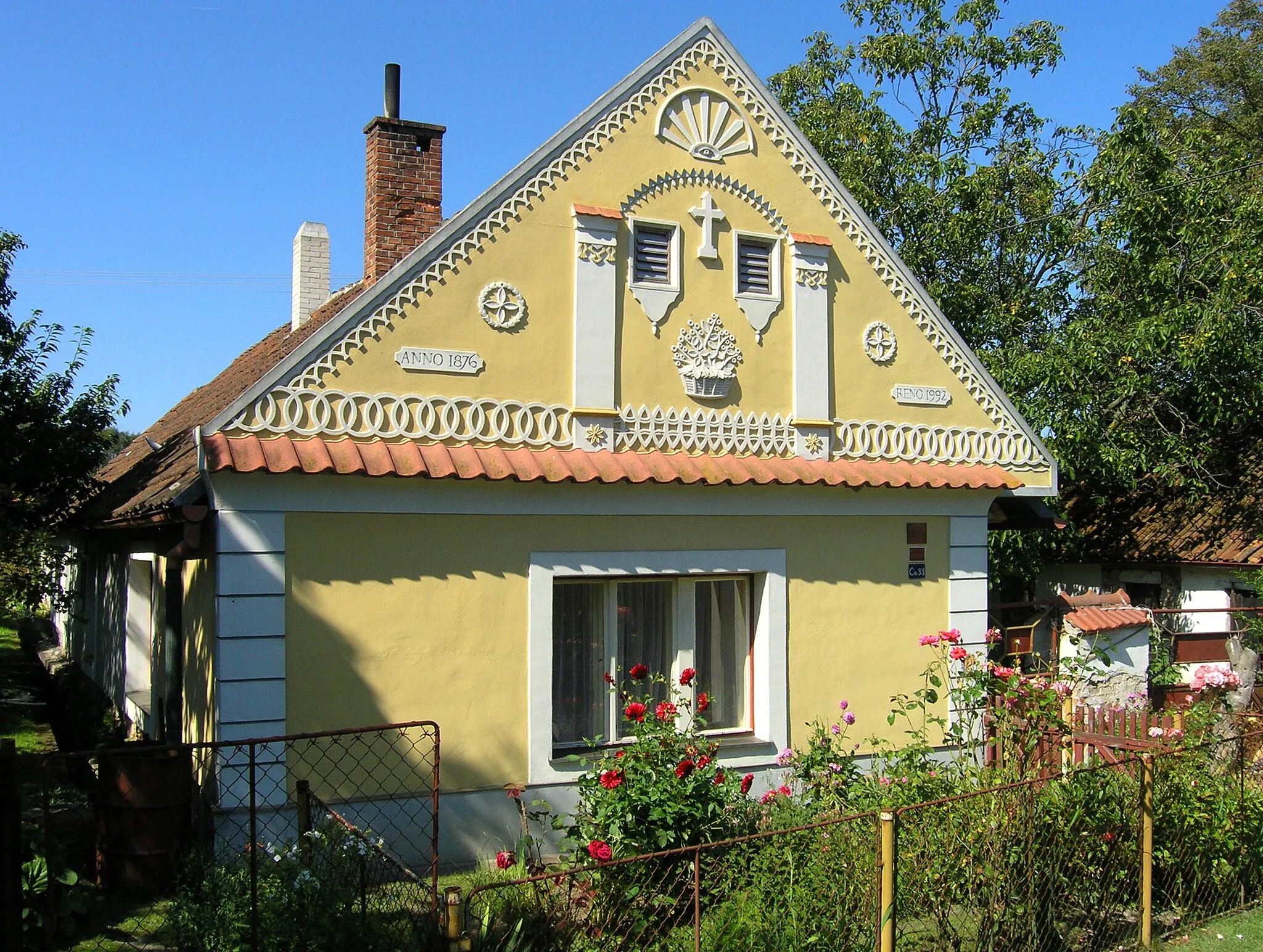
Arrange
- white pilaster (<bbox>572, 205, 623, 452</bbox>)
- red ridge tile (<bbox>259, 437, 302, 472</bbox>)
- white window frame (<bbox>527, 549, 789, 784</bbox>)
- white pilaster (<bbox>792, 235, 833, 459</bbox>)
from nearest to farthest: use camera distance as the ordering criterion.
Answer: red ridge tile (<bbox>259, 437, 302, 472</bbox>)
white window frame (<bbox>527, 549, 789, 784</bbox>)
white pilaster (<bbox>572, 205, 623, 452</bbox>)
white pilaster (<bbox>792, 235, 833, 459</bbox>)

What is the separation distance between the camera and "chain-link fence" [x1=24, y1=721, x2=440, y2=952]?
5.00m

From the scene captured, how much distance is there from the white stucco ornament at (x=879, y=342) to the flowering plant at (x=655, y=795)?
5.18 m

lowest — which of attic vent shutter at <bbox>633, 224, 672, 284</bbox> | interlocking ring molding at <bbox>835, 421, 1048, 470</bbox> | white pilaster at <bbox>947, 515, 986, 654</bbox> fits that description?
white pilaster at <bbox>947, 515, 986, 654</bbox>

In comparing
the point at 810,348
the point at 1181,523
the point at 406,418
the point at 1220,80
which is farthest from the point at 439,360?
the point at 1220,80

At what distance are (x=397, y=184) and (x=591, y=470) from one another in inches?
155

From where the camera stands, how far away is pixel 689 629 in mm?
9469

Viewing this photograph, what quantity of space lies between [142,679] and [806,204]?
8600mm

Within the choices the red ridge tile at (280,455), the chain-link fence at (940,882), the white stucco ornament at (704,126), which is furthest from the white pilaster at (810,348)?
the red ridge tile at (280,455)

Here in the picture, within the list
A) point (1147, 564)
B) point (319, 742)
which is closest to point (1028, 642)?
point (1147, 564)

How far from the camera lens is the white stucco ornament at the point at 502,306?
28.1 ft

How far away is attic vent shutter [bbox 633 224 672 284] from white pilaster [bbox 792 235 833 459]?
125 centimetres

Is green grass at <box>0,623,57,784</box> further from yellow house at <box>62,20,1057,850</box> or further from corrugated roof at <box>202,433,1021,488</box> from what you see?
corrugated roof at <box>202,433,1021,488</box>

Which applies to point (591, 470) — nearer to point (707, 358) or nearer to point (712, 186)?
point (707, 358)

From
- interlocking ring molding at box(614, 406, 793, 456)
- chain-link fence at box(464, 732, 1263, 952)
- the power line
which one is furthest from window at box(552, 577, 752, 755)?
the power line
